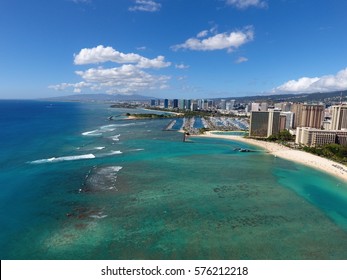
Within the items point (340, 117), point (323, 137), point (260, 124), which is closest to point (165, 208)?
point (323, 137)

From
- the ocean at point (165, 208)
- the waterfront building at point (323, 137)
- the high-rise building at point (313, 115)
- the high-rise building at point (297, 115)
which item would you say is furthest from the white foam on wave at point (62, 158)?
the high-rise building at point (297, 115)

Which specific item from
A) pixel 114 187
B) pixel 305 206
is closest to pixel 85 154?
pixel 114 187

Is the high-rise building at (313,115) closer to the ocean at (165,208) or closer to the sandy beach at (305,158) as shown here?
the sandy beach at (305,158)

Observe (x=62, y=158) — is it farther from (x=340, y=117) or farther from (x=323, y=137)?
(x=340, y=117)

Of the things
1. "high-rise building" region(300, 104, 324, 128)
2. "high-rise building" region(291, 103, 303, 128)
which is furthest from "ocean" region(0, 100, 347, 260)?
"high-rise building" region(291, 103, 303, 128)

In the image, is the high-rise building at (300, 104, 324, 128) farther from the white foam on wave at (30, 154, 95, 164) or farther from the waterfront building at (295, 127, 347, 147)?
the white foam on wave at (30, 154, 95, 164)
